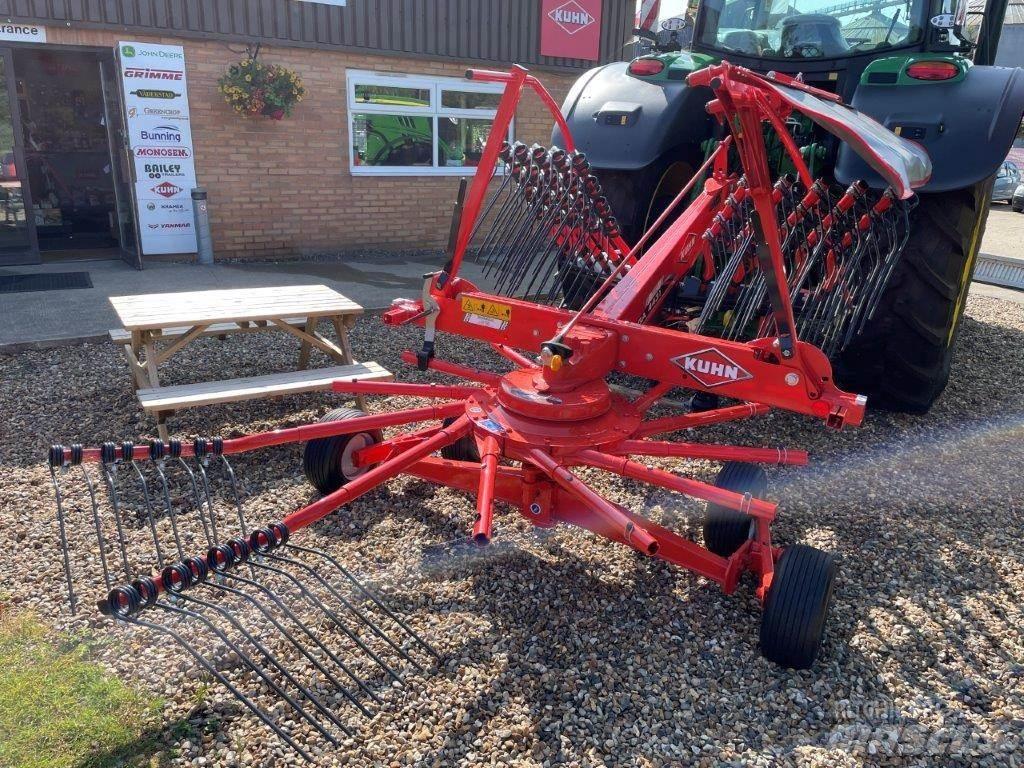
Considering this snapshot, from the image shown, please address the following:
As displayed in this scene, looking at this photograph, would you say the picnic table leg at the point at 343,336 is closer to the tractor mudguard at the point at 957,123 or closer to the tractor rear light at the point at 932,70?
the tractor mudguard at the point at 957,123

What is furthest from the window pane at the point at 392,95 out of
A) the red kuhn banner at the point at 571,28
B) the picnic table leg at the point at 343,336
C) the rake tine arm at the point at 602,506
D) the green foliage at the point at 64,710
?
the green foliage at the point at 64,710

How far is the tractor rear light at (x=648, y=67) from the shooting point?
436cm

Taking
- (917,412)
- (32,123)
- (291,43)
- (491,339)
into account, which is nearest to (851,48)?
(917,412)

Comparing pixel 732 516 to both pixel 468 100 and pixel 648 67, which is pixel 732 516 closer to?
pixel 648 67

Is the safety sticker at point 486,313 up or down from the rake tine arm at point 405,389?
up

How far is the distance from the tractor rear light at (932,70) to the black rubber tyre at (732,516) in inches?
81.1

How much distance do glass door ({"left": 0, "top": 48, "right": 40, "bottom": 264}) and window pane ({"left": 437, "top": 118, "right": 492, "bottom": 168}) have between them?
4.04 meters

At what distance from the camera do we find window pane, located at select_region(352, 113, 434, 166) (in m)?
8.29

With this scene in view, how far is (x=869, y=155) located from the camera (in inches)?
88.3

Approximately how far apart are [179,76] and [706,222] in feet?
19.0

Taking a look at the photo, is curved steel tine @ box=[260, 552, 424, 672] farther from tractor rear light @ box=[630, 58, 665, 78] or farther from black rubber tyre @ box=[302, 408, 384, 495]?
tractor rear light @ box=[630, 58, 665, 78]

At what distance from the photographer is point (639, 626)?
2490 mm

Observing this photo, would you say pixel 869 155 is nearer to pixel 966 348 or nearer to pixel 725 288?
pixel 725 288

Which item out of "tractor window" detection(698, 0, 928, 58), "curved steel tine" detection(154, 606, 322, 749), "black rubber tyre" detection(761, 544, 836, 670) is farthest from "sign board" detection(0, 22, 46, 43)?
"black rubber tyre" detection(761, 544, 836, 670)
